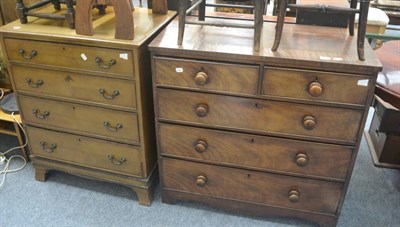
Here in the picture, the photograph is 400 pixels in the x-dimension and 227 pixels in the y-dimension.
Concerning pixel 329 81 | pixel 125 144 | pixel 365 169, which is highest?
pixel 329 81

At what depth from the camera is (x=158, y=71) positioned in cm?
134

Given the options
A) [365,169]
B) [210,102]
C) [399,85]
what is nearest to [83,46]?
[210,102]

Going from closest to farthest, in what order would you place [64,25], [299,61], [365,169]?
[299,61], [64,25], [365,169]

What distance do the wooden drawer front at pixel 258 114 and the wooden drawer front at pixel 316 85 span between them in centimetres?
5

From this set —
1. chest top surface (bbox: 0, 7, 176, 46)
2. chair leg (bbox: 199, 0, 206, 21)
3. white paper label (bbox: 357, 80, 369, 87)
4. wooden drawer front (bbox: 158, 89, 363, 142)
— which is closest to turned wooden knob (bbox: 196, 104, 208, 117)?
wooden drawer front (bbox: 158, 89, 363, 142)

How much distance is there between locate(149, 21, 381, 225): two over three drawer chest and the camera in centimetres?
123

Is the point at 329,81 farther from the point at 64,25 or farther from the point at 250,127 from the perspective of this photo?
the point at 64,25

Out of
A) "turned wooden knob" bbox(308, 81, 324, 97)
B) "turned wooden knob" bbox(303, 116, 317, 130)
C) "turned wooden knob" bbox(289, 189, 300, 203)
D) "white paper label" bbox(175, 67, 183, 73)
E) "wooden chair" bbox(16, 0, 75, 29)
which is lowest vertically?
"turned wooden knob" bbox(289, 189, 300, 203)

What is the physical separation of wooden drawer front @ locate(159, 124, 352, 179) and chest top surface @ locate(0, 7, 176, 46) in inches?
15.6

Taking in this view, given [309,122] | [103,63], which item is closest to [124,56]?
[103,63]

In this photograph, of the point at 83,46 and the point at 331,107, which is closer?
the point at 331,107

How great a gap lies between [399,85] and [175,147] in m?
0.95

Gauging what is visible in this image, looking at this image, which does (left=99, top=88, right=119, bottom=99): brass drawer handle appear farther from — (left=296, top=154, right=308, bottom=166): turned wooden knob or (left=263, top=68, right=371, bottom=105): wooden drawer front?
(left=296, top=154, right=308, bottom=166): turned wooden knob

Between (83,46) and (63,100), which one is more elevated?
(83,46)
